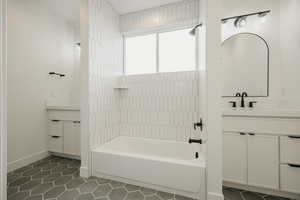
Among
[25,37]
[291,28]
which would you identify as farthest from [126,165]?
[291,28]

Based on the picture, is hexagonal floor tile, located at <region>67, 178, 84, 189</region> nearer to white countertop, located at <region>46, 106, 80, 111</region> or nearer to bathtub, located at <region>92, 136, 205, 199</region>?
bathtub, located at <region>92, 136, 205, 199</region>

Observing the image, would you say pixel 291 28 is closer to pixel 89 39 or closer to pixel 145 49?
pixel 145 49

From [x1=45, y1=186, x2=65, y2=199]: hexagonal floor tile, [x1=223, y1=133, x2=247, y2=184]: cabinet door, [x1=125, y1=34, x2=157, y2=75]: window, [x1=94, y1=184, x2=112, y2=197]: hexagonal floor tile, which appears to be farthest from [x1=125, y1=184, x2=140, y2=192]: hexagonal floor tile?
[x1=125, y1=34, x2=157, y2=75]: window

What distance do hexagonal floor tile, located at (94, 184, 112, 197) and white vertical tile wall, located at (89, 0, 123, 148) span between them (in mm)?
532

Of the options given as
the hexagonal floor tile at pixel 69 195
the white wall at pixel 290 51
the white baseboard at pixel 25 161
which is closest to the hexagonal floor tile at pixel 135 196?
the hexagonal floor tile at pixel 69 195

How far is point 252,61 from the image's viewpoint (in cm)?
195

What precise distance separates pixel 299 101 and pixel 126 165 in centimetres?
233

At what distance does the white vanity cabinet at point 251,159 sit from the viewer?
1.45 metres

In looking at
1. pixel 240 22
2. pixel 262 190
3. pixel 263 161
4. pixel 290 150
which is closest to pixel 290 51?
pixel 240 22

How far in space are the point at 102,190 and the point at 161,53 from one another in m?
2.19

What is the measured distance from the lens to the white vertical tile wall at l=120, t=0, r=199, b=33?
2164mm

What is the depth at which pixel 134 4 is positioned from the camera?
2279mm

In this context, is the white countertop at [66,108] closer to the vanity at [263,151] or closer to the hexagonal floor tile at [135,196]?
the hexagonal floor tile at [135,196]

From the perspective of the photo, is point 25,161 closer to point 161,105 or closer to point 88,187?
point 88,187
